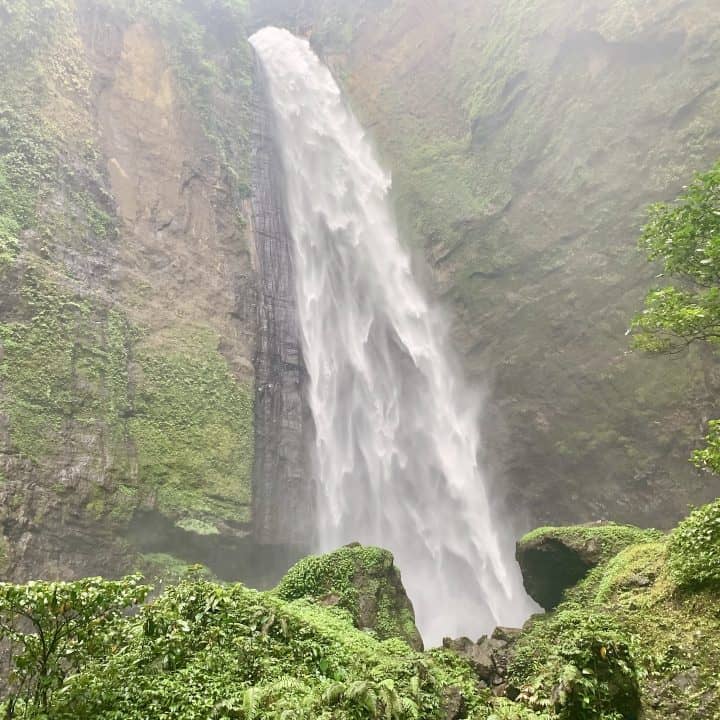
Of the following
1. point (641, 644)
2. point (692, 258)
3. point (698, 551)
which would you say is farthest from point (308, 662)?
point (692, 258)

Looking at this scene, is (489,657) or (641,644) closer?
(641,644)

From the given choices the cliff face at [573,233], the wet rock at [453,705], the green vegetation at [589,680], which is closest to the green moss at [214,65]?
the cliff face at [573,233]

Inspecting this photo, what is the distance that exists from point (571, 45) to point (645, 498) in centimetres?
1761

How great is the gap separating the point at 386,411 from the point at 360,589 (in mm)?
10336

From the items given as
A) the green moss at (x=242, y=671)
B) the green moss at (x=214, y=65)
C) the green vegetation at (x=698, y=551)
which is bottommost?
the green moss at (x=242, y=671)

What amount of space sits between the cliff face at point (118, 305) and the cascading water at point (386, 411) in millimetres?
3017

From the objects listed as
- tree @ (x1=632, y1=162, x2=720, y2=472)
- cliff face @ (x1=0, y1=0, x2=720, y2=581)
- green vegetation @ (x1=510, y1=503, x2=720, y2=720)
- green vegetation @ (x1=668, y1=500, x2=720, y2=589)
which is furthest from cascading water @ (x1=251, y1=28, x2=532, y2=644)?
tree @ (x1=632, y1=162, x2=720, y2=472)

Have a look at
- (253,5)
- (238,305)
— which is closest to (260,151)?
(238,305)

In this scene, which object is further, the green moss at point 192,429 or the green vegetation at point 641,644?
the green moss at point 192,429

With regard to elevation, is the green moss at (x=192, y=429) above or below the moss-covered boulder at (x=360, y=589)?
above

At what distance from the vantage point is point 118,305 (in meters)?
14.6

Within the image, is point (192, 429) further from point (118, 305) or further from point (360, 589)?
point (360, 589)

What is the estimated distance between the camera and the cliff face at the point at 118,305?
1102 centimetres

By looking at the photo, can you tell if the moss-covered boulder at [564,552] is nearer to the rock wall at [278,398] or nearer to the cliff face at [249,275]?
the cliff face at [249,275]
